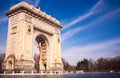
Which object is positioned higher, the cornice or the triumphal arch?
the cornice

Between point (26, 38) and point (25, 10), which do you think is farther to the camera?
point (25, 10)

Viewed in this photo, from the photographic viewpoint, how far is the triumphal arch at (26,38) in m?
21.0

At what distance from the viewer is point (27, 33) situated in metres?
22.6

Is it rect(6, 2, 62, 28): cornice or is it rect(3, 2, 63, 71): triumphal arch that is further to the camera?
rect(6, 2, 62, 28): cornice

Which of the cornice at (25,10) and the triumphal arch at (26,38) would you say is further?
the cornice at (25,10)

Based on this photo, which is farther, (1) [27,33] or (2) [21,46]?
(1) [27,33]

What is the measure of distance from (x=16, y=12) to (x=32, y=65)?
9212 mm

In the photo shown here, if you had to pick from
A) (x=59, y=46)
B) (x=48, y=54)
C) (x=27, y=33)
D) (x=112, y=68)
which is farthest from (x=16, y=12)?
(x=112, y=68)

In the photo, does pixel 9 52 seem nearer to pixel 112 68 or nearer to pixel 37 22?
pixel 37 22

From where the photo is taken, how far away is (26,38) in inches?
874

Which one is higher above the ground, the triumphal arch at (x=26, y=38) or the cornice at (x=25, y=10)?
the cornice at (x=25, y=10)

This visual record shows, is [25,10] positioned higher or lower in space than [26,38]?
higher

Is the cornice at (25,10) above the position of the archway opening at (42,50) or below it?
above

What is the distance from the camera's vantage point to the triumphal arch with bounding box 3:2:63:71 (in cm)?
2105
